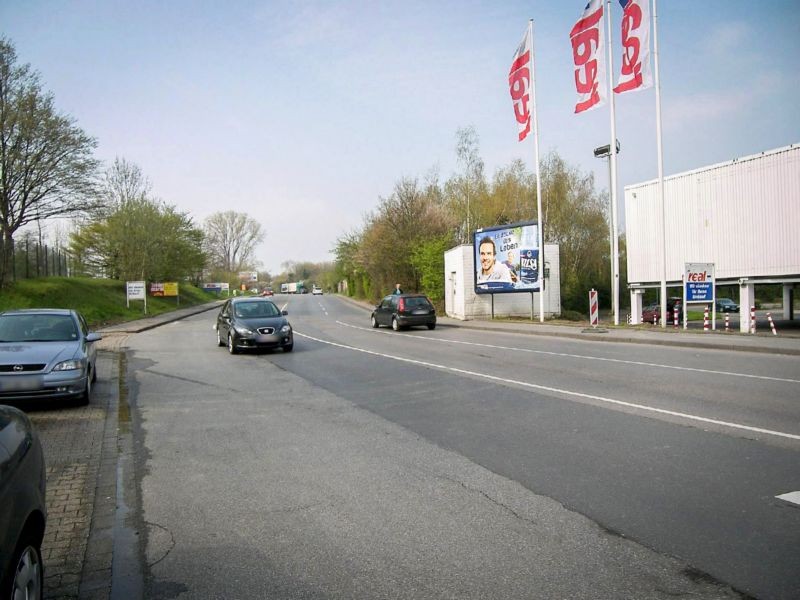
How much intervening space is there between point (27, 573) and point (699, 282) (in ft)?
78.6

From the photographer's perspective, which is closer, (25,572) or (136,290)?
(25,572)

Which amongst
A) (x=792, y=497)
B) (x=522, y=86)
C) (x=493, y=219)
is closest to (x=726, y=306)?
(x=493, y=219)

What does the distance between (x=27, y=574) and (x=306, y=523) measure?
1998 millimetres

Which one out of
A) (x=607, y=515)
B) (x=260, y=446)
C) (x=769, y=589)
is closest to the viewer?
(x=769, y=589)

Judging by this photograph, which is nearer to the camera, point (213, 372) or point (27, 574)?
point (27, 574)

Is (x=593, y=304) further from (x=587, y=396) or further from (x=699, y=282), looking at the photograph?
(x=587, y=396)

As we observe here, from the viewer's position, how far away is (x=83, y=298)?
3619 centimetres

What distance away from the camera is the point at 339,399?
9.88 metres

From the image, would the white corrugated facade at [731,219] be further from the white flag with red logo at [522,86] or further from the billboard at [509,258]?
the white flag with red logo at [522,86]

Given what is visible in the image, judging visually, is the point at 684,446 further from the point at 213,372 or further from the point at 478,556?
the point at 213,372

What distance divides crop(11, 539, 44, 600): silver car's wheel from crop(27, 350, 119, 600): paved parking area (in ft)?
1.67

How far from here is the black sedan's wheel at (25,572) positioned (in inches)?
106

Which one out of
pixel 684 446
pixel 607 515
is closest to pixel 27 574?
pixel 607 515

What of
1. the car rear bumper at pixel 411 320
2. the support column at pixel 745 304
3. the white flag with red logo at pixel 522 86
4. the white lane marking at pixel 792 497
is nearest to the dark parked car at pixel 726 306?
the support column at pixel 745 304
